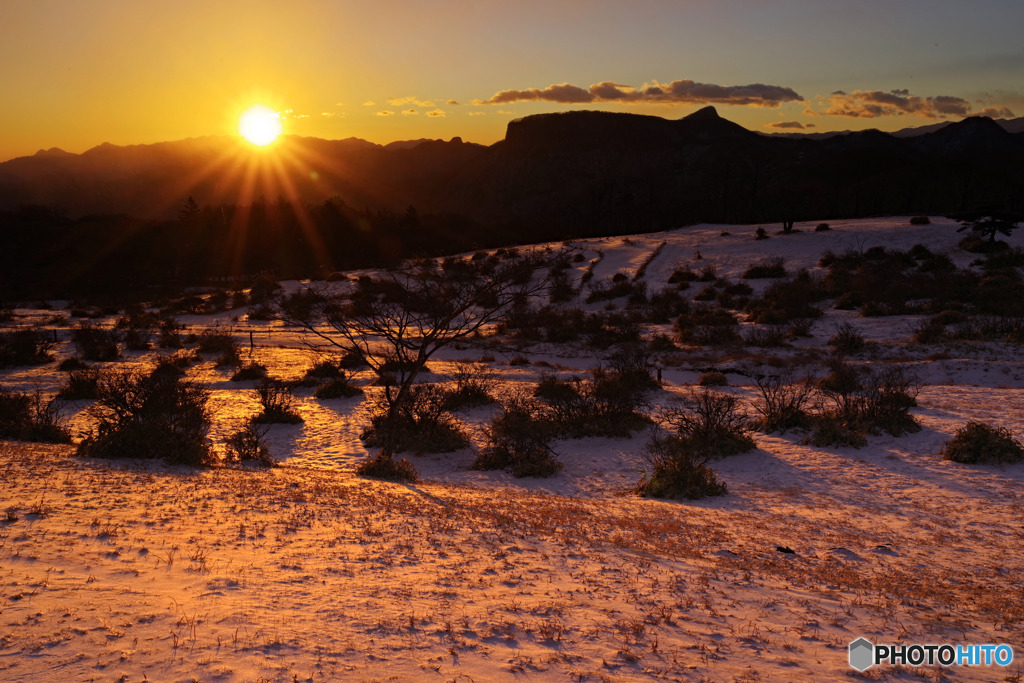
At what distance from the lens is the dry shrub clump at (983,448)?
992 centimetres

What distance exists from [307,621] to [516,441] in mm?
7577

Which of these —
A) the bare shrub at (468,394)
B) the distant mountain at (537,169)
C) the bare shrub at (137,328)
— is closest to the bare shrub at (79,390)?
the bare shrub at (137,328)

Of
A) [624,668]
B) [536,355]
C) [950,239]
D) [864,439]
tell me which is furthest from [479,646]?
[950,239]

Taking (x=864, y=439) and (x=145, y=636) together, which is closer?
(x=145, y=636)

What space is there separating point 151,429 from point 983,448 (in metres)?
14.3

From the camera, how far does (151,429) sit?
33.0ft

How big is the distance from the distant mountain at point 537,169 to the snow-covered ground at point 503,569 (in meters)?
80.1

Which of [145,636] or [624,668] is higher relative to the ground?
[145,636]

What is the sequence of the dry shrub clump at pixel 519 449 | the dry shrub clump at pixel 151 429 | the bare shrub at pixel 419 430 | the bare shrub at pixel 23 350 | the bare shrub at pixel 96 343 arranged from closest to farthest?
the dry shrub clump at pixel 151 429 < the dry shrub clump at pixel 519 449 < the bare shrub at pixel 419 430 < the bare shrub at pixel 23 350 < the bare shrub at pixel 96 343

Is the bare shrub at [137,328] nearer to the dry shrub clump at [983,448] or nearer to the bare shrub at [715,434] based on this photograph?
the bare shrub at [715,434]

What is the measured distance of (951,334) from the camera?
21469 millimetres

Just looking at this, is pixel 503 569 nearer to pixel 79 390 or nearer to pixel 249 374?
pixel 79 390

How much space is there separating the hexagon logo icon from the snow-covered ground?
3.9 inches

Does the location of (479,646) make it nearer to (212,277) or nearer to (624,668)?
(624,668)
